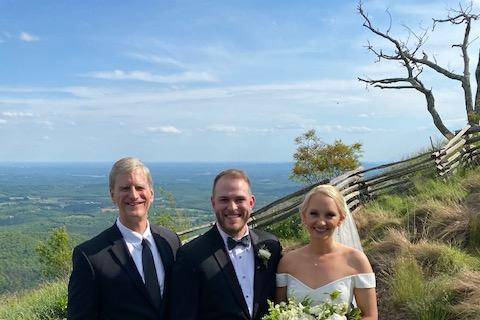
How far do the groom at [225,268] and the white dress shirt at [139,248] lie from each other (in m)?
0.12

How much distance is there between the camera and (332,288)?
125 inches

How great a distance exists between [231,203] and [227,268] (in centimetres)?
40

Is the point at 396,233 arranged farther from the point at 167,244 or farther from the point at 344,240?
the point at 167,244

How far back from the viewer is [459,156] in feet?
43.0

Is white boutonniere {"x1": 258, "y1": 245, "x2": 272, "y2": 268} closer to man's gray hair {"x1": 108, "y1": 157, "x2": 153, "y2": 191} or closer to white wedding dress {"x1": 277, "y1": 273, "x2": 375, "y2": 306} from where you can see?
white wedding dress {"x1": 277, "y1": 273, "x2": 375, "y2": 306}

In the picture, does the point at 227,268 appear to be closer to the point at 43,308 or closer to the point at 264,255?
the point at 264,255

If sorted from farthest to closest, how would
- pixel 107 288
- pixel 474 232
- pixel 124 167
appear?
pixel 474 232, pixel 124 167, pixel 107 288

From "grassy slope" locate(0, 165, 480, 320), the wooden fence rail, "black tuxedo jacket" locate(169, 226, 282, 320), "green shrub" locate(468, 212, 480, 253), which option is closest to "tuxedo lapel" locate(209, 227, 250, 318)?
"black tuxedo jacket" locate(169, 226, 282, 320)

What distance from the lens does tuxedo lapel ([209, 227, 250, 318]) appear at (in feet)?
9.70

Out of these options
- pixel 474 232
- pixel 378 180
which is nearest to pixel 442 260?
pixel 474 232

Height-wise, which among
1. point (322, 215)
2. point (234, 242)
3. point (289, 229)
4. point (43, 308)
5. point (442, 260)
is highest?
point (322, 215)

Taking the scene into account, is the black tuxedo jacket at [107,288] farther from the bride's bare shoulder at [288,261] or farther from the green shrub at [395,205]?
the green shrub at [395,205]

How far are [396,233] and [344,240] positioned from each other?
1638 millimetres

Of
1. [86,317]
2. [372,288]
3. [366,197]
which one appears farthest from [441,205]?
[86,317]
